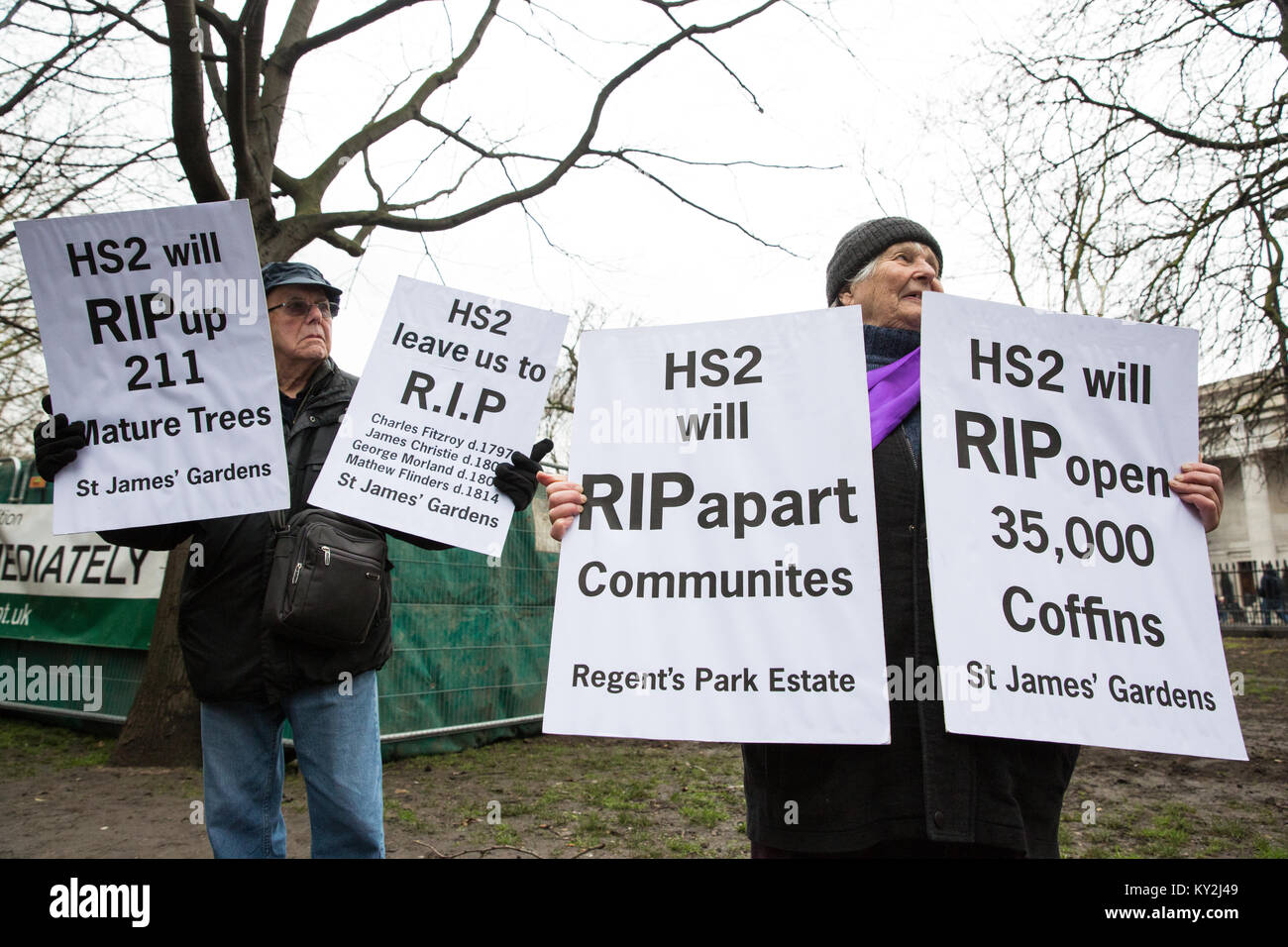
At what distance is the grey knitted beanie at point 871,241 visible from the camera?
2.35m

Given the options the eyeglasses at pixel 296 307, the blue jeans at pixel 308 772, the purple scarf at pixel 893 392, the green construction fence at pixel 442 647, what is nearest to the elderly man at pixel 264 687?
the blue jeans at pixel 308 772

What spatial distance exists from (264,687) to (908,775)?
1751 millimetres

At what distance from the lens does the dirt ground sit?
449 cm

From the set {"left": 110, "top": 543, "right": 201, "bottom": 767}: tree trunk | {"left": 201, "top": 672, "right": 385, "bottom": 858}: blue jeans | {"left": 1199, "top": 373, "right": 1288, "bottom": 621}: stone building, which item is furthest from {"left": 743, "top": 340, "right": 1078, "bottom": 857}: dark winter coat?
{"left": 1199, "top": 373, "right": 1288, "bottom": 621}: stone building

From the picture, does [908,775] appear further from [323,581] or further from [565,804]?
[565,804]

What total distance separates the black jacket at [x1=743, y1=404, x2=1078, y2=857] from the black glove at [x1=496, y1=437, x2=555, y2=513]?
40.3 inches

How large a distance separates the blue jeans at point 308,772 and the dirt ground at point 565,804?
196cm

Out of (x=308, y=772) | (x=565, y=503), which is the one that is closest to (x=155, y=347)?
(x=308, y=772)

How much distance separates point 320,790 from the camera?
8.14 ft

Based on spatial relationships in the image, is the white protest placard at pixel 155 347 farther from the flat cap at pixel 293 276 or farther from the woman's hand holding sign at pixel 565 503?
the woman's hand holding sign at pixel 565 503

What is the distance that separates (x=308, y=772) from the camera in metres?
2.50

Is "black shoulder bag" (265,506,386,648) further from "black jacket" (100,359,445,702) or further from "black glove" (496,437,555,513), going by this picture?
"black glove" (496,437,555,513)
